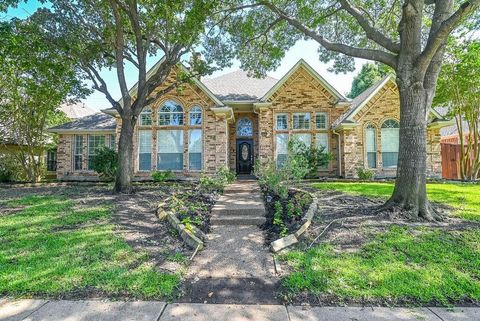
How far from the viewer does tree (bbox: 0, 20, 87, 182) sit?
935 cm

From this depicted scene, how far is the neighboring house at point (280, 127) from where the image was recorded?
14.6 metres

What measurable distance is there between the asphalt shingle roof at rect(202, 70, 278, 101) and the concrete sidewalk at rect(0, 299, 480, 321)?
44.0 ft

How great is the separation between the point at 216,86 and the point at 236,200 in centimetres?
1155

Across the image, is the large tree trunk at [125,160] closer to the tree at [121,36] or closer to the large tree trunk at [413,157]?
the tree at [121,36]

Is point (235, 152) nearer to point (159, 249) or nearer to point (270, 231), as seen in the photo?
point (270, 231)

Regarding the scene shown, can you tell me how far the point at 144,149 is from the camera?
49.0 ft

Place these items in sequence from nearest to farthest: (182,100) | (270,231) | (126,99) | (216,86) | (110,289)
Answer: (110,289) → (270,231) → (126,99) → (182,100) → (216,86)

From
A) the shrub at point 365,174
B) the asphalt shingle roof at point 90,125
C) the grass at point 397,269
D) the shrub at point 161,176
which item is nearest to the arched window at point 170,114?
the shrub at point 161,176

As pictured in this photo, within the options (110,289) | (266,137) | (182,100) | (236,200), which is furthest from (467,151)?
(110,289)

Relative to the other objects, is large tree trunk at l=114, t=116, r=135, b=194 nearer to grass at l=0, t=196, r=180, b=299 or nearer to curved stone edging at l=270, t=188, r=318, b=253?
grass at l=0, t=196, r=180, b=299

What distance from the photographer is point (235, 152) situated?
16.7m

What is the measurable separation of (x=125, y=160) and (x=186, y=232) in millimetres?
6066

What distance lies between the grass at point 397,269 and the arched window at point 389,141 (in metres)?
11.2

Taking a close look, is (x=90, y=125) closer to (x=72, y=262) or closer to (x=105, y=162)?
(x=105, y=162)
